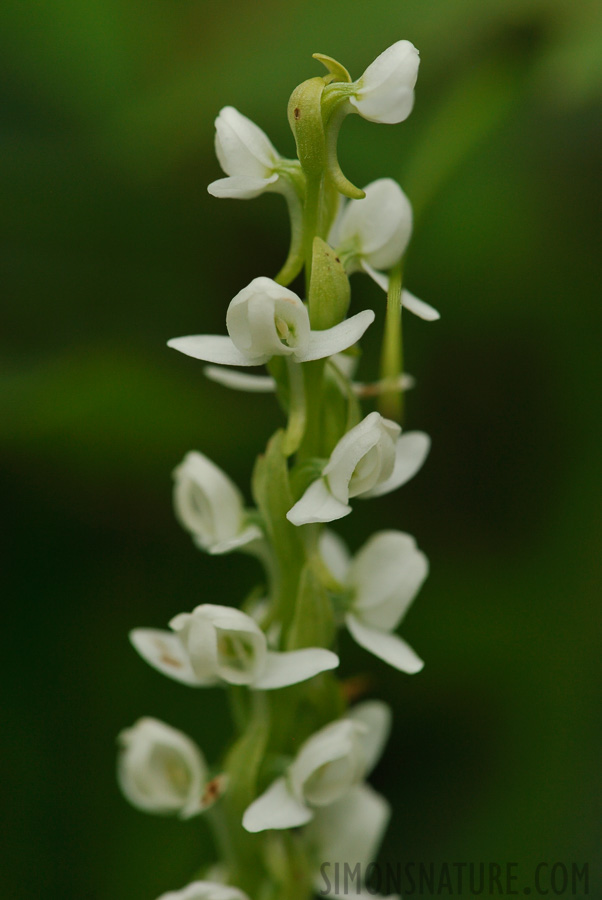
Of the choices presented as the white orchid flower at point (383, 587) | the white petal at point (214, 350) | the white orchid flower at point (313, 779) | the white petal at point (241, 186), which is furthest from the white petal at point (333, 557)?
the white petal at point (241, 186)

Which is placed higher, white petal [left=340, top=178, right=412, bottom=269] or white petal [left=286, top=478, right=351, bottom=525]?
white petal [left=340, top=178, right=412, bottom=269]

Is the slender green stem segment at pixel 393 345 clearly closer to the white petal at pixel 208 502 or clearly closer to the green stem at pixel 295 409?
the green stem at pixel 295 409

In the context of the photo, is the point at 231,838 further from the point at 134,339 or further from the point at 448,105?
the point at 448,105

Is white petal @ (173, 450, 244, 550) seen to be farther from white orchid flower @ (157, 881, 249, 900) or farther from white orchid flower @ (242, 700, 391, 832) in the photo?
white orchid flower @ (157, 881, 249, 900)

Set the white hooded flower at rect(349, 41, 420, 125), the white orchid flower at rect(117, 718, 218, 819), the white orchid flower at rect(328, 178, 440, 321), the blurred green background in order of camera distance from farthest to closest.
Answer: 1. the blurred green background
2. the white orchid flower at rect(117, 718, 218, 819)
3. the white orchid flower at rect(328, 178, 440, 321)
4. the white hooded flower at rect(349, 41, 420, 125)

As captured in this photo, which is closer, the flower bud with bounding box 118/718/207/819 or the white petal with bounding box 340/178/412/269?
the white petal with bounding box 340/178/412/269

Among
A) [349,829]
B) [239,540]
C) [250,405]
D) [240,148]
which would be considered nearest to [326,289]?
[240,148]

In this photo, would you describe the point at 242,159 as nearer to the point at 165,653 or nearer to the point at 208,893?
the point at 165,653

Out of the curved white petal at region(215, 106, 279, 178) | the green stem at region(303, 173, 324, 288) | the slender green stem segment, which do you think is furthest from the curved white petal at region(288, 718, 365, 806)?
the curved white petal at region(215, 106, 279, 178)
